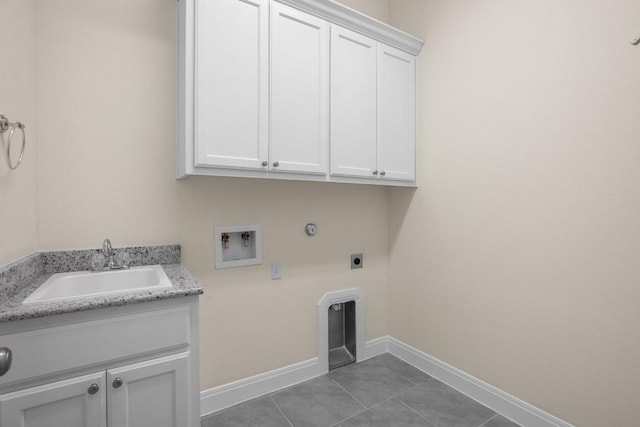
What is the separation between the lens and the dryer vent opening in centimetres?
245

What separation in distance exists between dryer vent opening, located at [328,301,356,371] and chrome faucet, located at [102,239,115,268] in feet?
4.97

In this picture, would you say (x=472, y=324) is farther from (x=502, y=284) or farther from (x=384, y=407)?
(x=384, y=407)

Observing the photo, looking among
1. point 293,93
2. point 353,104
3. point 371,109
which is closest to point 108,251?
point 293,93

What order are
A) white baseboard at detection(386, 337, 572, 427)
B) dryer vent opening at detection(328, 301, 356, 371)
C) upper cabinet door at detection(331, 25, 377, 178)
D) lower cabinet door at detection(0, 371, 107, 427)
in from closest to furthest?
1. lower cabinet door at detection(0, 371, 107, 427)
2. white baseboard at detection(386, 337, 572, 427)
3. upper cabinet door at detection(331, 25, 377, 178)
4. dryer vent opening at detection(328, 301, 356, 371)

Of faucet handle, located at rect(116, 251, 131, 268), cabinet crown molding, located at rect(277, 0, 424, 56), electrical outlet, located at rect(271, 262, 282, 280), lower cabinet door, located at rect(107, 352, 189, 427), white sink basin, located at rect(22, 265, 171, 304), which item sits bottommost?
lower cabinet door, located at rect(107, 352, 189, 427)

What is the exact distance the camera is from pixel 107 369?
1108 mm

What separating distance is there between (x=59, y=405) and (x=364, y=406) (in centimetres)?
154

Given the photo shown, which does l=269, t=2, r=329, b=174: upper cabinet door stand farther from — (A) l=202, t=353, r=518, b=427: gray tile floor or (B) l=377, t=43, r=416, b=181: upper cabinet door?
(A) l=202, t=353, r=518, b=427: gray tile floor

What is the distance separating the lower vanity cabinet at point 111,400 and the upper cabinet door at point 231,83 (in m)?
0.94

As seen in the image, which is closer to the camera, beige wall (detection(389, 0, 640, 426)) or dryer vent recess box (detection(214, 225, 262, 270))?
beige wall (detection(389, 0, 640, 426))

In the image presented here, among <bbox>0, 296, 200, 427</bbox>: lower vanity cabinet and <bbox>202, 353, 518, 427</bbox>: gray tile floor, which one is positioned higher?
<bbox>0, 296, 200, 427</bbox>: lower vanity cabinet

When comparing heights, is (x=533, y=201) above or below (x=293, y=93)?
below

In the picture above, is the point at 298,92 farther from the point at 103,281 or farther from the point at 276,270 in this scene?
the point at 103,281

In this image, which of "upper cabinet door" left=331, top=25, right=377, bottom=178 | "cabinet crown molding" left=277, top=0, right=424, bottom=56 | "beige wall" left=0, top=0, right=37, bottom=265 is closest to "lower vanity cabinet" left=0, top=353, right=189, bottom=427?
"beige wall" left=0, top=0, right=37, bottom=265
